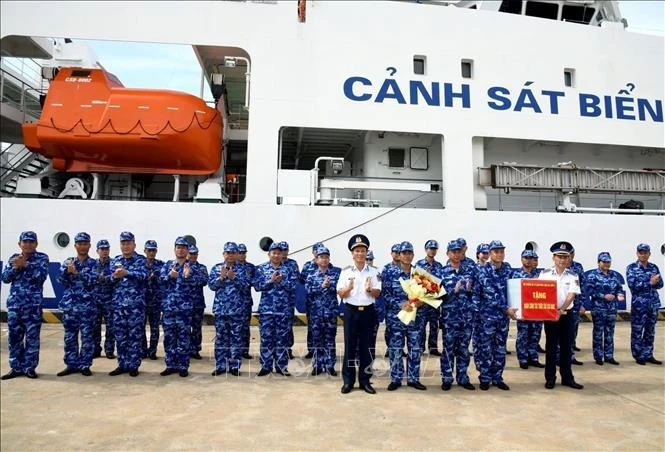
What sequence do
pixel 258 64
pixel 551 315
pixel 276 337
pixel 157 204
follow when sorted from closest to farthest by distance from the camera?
pixel 551 315 → pixel 276 337 → pixel 157 204 → pixel 258 64

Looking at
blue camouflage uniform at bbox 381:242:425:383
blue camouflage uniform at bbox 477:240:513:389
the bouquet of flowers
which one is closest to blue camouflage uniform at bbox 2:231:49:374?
blue camouflage uniform at bbox 381:242:425:383

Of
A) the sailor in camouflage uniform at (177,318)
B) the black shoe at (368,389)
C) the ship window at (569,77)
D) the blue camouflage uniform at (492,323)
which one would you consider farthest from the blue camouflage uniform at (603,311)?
the sailor in camouflage uniform at (177,318)

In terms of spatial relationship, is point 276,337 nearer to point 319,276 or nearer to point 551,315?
point 319,276

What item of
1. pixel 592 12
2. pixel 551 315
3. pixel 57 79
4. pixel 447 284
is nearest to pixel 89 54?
pixel 57 79

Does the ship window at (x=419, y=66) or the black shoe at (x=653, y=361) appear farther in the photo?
the ship window at (x=419, y=66)

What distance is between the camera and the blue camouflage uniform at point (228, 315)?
454 centimetres

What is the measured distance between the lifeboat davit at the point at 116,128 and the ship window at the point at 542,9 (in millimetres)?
7361

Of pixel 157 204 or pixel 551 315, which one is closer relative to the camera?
pixel 551 315

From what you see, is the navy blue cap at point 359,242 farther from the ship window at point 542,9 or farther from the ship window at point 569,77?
the ship window at point 542,9

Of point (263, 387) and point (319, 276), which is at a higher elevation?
point (319, 276)

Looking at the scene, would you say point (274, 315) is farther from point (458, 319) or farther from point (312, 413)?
point (458, 319)

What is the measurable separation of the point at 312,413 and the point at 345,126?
5173 millimetres

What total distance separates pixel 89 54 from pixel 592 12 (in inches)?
410

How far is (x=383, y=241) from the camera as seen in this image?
7262 millimetres
